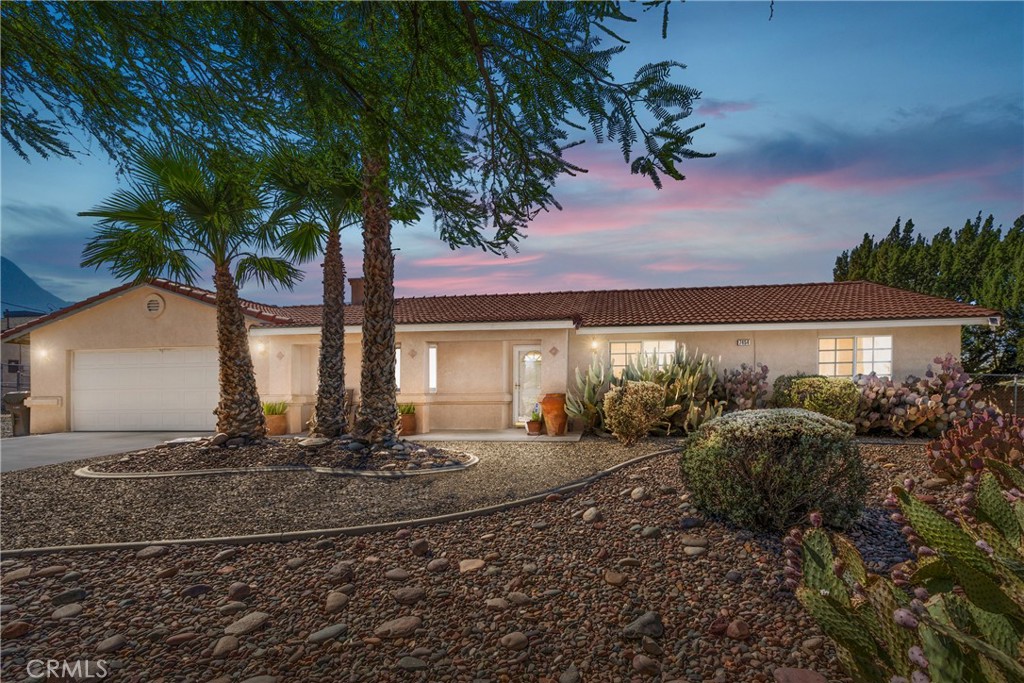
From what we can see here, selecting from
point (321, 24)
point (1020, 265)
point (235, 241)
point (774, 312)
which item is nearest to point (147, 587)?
point (321, 24)

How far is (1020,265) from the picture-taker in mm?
21062

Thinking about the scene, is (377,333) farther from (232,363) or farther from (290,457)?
(232,363)

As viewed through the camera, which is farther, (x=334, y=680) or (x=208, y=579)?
(x=208, y=579)

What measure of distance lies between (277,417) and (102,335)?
6.16m

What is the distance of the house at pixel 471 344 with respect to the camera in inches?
554

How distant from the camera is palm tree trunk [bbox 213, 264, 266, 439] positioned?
10781 millimetres

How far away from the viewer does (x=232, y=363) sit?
10852mm

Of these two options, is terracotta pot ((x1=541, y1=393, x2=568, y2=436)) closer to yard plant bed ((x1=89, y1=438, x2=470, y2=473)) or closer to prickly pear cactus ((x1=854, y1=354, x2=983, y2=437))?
yard plant bed ((x1=89, y1=438, x2=470, y2=473))

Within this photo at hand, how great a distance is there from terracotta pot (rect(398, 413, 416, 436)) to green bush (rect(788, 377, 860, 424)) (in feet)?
28.3

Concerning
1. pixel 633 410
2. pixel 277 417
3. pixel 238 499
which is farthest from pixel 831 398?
pixel 277 417

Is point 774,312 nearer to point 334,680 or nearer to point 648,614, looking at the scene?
point 648,614

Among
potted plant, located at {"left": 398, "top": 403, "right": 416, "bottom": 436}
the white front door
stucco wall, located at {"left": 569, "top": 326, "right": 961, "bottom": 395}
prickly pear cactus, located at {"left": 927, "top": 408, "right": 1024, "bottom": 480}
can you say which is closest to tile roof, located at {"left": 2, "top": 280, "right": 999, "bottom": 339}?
stucco wall, located at {"left": 569, "top": 326, "right": 961, "bottom": 395}

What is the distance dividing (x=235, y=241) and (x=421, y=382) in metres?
5.61

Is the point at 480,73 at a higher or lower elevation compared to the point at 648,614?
higher
